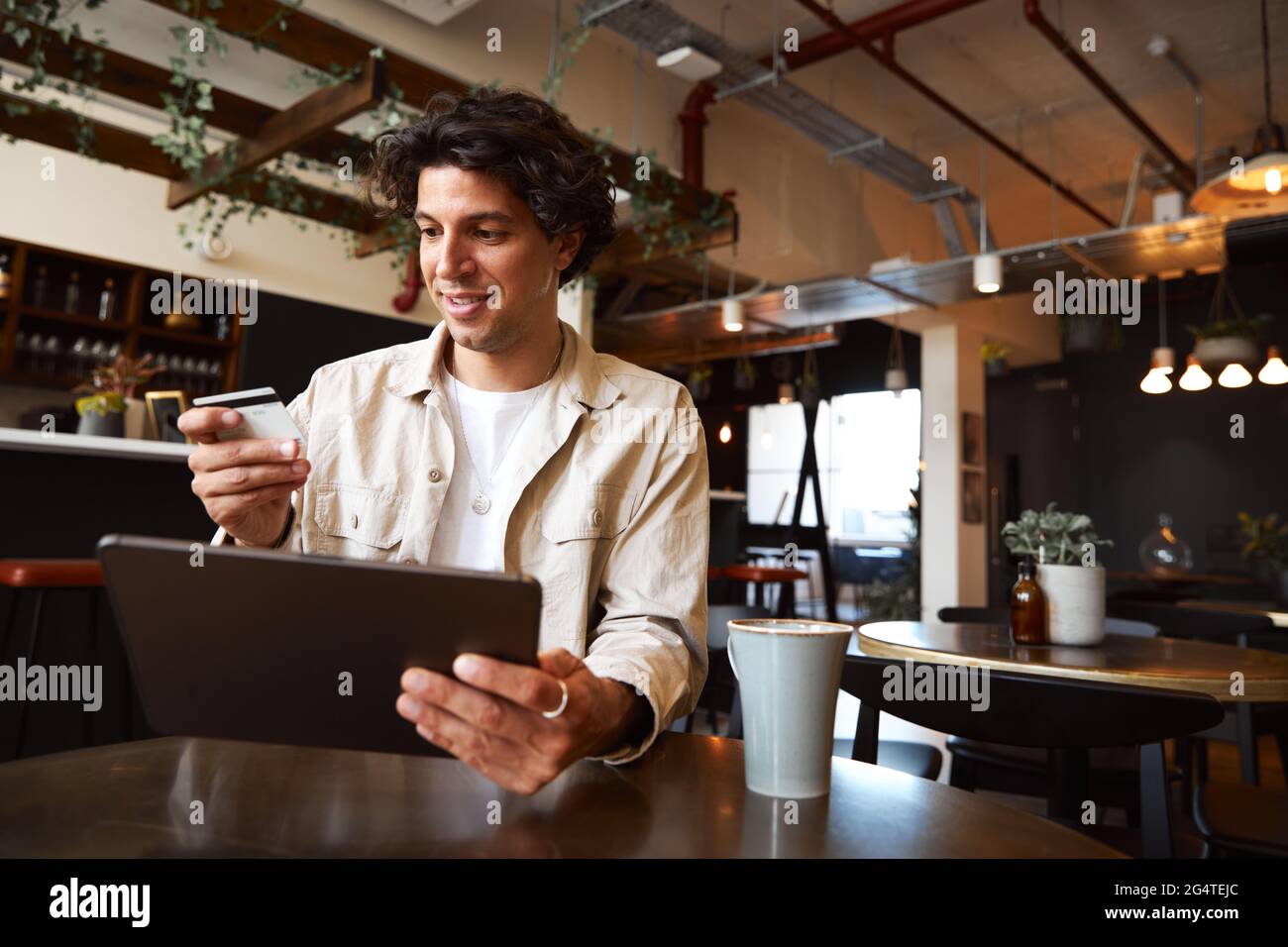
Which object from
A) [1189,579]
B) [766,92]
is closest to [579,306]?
[766,92]

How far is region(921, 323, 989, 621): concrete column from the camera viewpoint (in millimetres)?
7770

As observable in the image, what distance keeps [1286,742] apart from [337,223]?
501 cm

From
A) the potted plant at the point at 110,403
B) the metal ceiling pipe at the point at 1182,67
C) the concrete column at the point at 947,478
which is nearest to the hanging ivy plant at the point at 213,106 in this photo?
the potted plant at the point at 110,403

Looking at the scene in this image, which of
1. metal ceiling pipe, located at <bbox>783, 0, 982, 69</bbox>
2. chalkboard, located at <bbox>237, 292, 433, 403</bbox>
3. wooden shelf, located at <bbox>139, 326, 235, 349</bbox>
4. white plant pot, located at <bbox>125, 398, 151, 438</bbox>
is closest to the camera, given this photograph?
white plant pot, located at <bbox>125, 398, 151, 438</bbox>

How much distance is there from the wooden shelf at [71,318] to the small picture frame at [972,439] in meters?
6.77

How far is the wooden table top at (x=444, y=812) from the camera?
633 mm

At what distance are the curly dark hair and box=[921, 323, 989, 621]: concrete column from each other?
22.7 ft

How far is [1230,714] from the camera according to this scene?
13.4 ft

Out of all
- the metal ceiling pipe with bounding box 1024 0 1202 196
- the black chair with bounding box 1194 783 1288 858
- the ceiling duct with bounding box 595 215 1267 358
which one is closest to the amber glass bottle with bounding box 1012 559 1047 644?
the black chair with bounding box 1194 783 1288 858

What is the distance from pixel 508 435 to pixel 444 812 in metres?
0.76

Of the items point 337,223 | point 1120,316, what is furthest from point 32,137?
point 1120,316

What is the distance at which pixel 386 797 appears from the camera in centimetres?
74

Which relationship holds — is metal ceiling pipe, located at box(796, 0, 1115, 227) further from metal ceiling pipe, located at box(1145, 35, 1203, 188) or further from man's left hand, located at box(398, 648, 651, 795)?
man's left hand, located at box(398, 648, 651, 795)

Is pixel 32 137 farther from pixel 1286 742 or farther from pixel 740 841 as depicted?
pixel 1286 742
